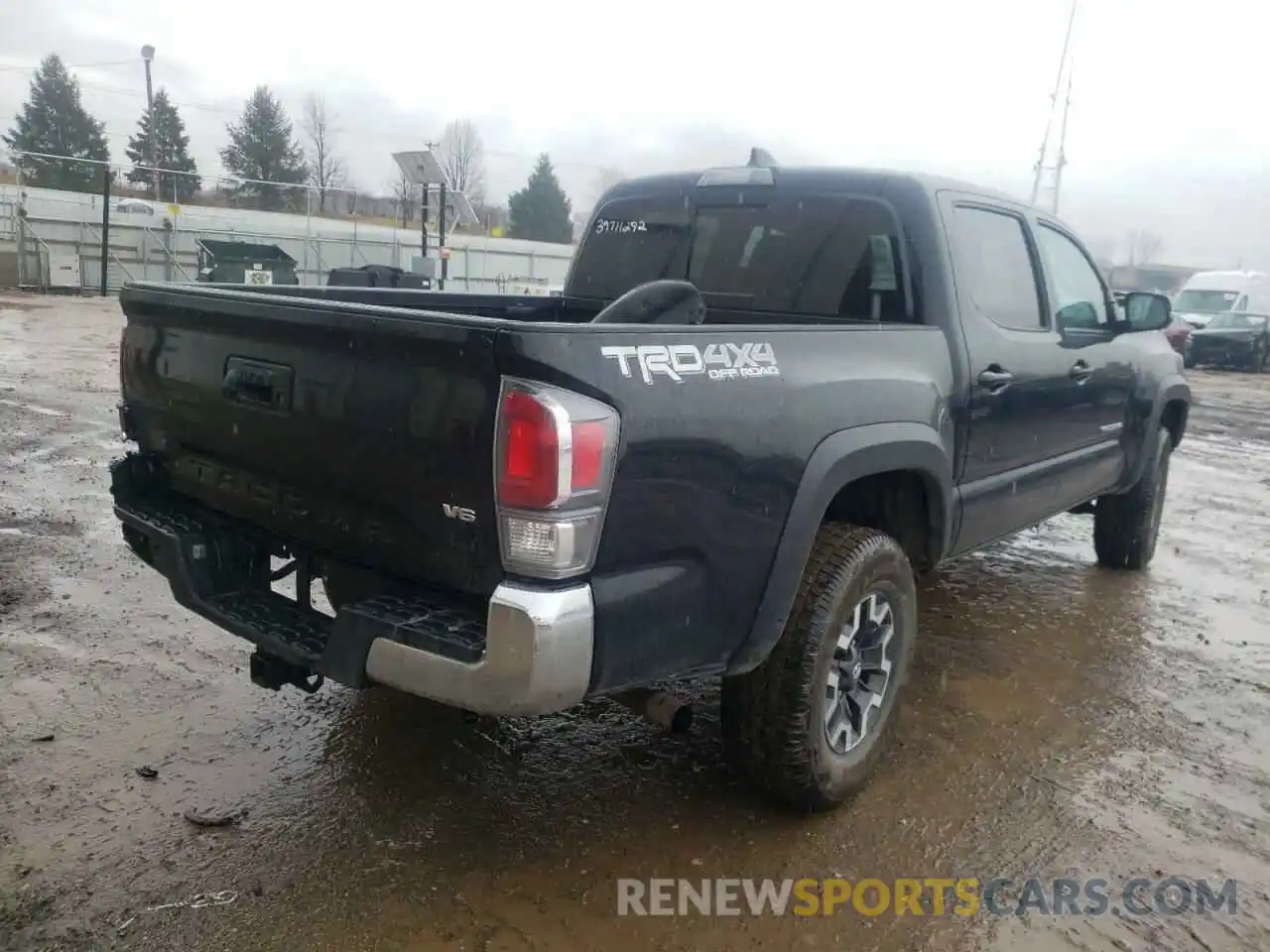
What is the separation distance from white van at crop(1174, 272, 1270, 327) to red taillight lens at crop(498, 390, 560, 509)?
1038 inches

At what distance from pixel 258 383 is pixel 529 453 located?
3.30 ft

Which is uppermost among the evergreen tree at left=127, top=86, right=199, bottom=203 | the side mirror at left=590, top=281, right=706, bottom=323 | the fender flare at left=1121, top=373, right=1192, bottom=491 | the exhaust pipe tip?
the evergreen tree at left=127, top=86, right=199, bottom=203

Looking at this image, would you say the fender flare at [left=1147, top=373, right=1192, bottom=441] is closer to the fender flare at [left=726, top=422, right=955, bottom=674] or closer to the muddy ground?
the muddy ground

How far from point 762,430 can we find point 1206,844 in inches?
75.8

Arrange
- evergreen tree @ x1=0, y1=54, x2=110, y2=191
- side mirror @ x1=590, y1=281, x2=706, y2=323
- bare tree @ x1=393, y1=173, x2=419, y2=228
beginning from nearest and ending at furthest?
side mirror @ x1=590, y1=281, x2=706, y2=323 → bare tree @ x1=393, y1=173, x2=419, y2=228 → evergreen tree @ x1=0, y1=54, x2=110, y2=191

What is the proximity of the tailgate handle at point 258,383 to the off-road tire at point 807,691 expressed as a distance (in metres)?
1.47

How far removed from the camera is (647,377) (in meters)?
2.38

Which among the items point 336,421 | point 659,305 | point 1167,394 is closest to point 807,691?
point 659,305

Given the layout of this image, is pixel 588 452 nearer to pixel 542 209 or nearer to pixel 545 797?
pixel 545 797

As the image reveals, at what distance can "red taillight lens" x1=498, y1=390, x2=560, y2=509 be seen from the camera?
2.20 m

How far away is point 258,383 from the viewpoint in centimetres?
279

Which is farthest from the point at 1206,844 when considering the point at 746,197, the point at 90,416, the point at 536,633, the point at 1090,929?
the point at 90,416

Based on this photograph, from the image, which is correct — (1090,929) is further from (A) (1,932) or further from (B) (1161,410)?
(B) (1161,410)

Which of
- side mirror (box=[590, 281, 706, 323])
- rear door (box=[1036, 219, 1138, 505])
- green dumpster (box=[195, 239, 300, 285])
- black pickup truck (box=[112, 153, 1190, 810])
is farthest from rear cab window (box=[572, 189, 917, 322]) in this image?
green dumpster (box=[195, 239, 300, 285])
